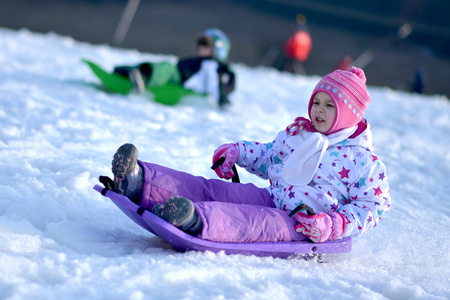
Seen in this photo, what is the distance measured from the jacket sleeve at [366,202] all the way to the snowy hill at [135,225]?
0.17m

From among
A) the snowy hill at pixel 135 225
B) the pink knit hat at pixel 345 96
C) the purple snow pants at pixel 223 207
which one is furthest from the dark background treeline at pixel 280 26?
the purple snow pants at pixel 223 207

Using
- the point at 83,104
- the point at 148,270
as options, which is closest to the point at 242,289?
the point at 148,270

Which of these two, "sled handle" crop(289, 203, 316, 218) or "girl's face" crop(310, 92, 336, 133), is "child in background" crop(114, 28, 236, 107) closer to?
"girl's face" crop(310, 92, 336, 133)

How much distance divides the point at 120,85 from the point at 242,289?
3242mm

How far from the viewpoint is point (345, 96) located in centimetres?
203

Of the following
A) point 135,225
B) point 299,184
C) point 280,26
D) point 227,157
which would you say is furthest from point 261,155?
point 280,26

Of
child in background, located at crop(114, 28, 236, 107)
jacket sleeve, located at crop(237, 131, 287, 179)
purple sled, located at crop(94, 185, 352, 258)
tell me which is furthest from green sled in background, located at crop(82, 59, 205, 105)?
purple sled, located at crop(94, 185, 352, 258)

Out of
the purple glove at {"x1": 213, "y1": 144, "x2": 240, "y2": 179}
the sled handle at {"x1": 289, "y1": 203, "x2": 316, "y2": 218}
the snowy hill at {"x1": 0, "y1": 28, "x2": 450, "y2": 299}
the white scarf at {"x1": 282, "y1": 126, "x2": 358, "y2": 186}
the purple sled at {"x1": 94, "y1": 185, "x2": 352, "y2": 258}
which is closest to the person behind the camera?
the snowy hill at {"x1": 0, "y1": 28, "x2": 450, "y2": 299}

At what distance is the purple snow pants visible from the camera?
175cm

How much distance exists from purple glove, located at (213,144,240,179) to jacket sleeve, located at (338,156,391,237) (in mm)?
450

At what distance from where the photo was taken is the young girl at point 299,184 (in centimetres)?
178

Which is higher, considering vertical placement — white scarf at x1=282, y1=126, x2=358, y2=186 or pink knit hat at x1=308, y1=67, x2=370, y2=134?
pink knit hat at x1=308, y1=67, x2=370, y2=134

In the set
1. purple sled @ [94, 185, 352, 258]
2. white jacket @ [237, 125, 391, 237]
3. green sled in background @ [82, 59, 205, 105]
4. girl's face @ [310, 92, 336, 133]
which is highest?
green sled in background @ [82, 59, 205, 105]

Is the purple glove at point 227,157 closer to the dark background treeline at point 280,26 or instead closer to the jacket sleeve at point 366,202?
the jacket sleeve at point 366,202
